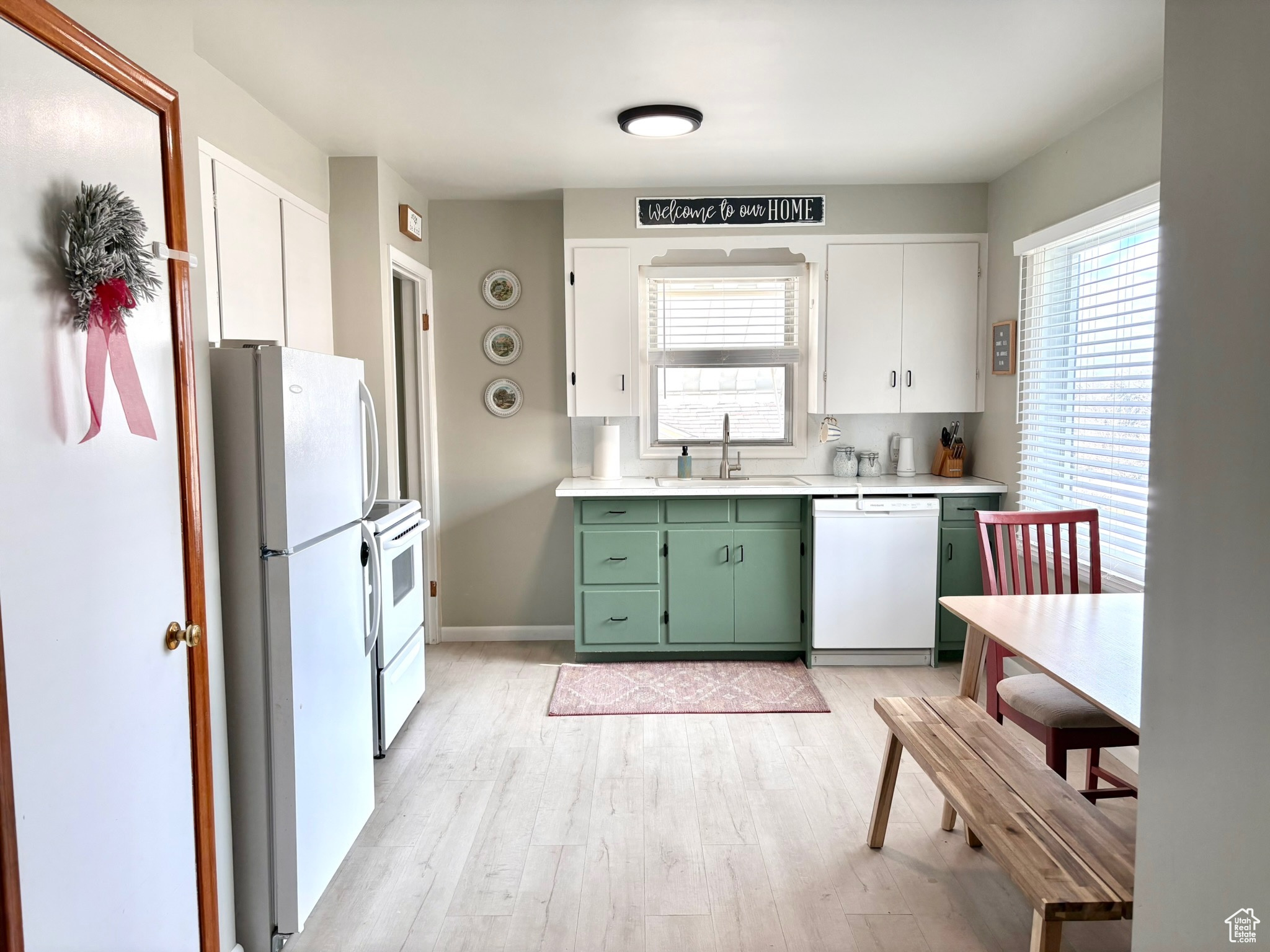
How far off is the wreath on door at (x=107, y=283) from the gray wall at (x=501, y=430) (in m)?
2.99

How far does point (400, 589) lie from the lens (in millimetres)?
3250

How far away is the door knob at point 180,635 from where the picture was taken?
1.68 m

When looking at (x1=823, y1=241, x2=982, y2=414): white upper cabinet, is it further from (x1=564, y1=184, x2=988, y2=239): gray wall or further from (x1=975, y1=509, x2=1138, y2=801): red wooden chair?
(x1=975, y1=509, x2=1138, y2=801): red wooden chair

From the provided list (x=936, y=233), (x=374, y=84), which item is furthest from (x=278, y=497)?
(x=936, y=233)

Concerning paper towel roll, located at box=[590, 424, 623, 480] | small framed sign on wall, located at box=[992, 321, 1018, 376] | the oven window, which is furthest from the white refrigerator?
small framed sign on wall, located at box=[992, 321, 1018, 376]

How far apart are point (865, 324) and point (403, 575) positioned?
2669 mm

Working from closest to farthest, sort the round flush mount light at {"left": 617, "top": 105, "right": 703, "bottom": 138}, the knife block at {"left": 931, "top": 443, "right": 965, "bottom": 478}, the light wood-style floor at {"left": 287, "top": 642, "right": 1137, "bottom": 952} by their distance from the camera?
the light wood-style floor at {"left": 287, "top": 642, "right": 1137, "bottom": 952} < the round flush mount light at {"left": 617, "top": 105, "right": 703, "bottom": 138} < the knife block at {"left": 931, "top": 443, "right": 965, "bottom": 478}

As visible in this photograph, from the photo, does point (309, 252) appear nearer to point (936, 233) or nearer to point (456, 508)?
point (456, 508)

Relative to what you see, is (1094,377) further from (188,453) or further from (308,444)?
(188,453)

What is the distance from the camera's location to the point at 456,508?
4590 millimetres

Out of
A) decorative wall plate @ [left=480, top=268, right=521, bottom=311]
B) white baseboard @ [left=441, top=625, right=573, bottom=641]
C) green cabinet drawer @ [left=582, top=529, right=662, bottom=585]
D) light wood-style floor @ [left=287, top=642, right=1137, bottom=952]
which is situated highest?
decorative wall plate @ [left=480, top=268, right=521, bottom=311]

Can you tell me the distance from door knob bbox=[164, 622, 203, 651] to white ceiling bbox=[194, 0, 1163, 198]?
171 centimetres

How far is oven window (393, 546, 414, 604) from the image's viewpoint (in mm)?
3164

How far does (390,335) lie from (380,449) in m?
0.54
